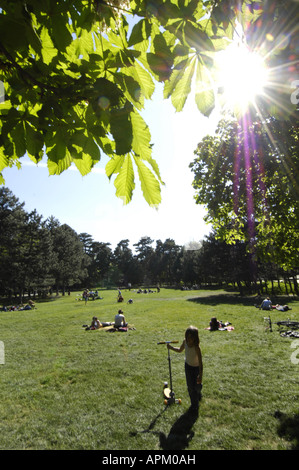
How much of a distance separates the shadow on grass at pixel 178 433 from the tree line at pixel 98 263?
10.3m

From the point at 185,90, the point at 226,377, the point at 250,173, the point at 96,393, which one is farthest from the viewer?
the point at 250,173

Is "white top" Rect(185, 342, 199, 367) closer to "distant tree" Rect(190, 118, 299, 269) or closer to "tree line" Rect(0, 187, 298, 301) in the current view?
"distant tree" Rect(190, 118, 299, 269)

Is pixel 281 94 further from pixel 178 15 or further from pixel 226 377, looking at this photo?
pixel 226 377

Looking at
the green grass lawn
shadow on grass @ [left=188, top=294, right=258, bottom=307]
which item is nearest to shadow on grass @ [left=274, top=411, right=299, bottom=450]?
the green grass lawn

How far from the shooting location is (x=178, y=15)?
1.37 m

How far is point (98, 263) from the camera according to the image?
8344 centimetres

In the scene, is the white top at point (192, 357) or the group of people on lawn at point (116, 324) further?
the group of people on lawn at point (116, 324)

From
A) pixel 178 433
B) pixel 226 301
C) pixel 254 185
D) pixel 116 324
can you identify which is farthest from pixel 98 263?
pixel 178 433

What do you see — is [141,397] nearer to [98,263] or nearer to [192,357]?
[192,357]

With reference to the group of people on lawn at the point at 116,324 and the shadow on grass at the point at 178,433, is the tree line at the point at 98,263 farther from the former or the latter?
the shadow on grass at the point at 178,433

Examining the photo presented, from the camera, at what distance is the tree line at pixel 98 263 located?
38.3m

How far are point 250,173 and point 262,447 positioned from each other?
7450mm

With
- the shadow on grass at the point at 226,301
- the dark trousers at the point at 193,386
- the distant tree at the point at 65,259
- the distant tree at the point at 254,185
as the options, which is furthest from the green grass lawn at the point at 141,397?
the distant tree at the point at 65,259
